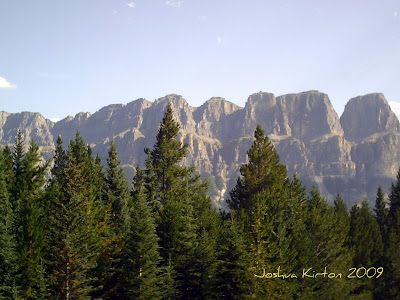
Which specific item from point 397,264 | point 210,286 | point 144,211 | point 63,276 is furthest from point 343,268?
point 63,276

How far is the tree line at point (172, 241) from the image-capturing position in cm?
2966

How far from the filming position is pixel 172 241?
40781mm

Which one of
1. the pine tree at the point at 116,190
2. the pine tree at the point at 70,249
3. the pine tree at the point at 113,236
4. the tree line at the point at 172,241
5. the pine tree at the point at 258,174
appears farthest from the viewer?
the pine tree at the point at 116,190

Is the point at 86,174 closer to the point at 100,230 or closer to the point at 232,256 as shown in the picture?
the point at 100,230

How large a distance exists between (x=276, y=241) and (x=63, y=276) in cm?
1838

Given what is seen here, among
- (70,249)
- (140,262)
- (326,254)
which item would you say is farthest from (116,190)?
(326,254)

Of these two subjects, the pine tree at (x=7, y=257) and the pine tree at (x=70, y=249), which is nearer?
the pine tree at (x=7, y=257)

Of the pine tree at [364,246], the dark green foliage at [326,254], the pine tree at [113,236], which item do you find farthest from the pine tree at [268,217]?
the pine tree at [113,236]

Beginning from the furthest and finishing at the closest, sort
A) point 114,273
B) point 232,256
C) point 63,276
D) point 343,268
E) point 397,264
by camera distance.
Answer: point 397,264
point 343,268
point 114,273
point 232,256
point 63,276

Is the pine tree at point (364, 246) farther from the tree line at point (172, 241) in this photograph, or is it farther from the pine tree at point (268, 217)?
the pine tree at point (268, 217)

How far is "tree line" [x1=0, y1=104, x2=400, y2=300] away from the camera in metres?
29.7

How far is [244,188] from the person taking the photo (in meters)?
50.9

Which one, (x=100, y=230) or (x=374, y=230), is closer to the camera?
(x=100, y=230)

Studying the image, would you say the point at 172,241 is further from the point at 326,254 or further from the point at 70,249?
the point at 326,254
